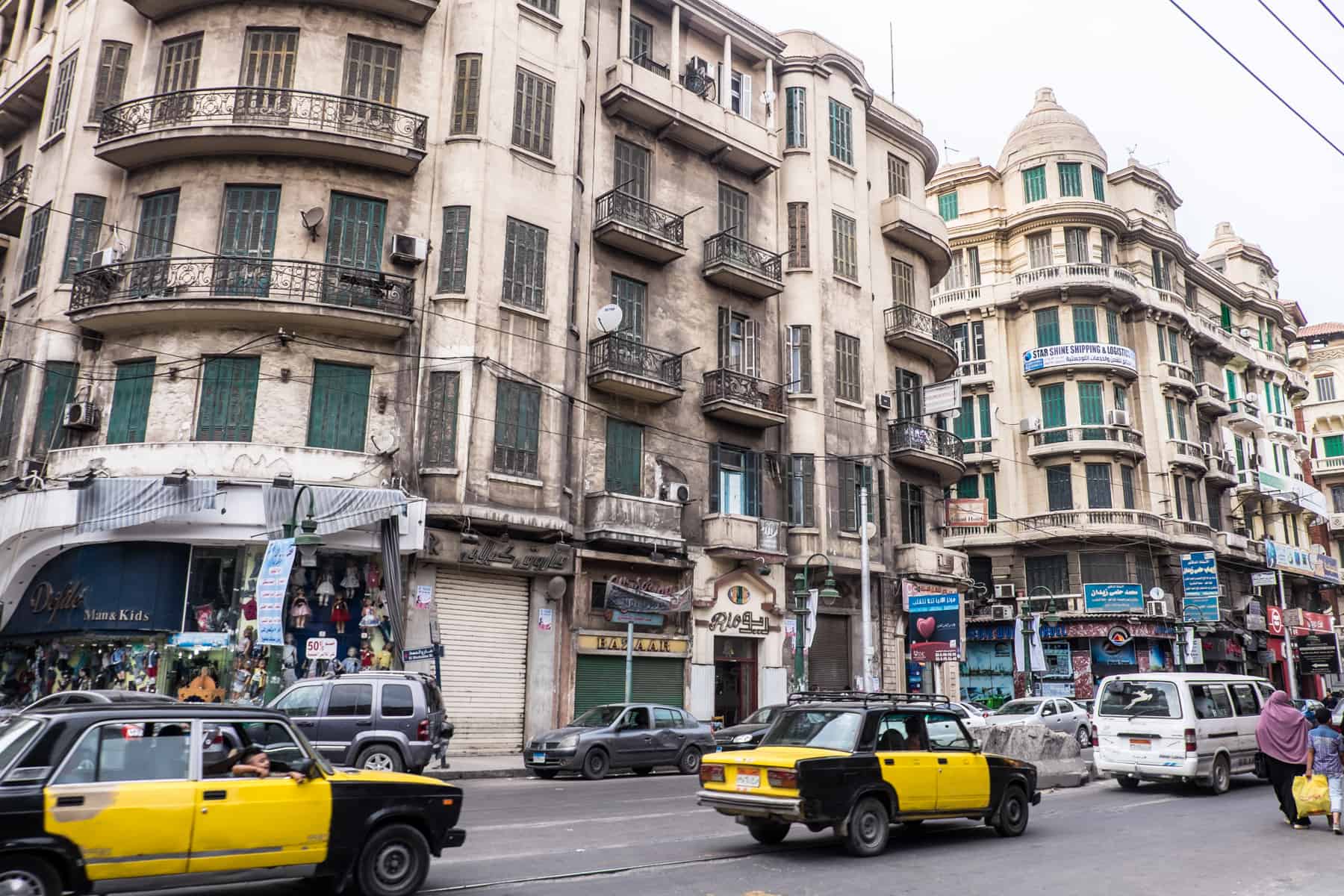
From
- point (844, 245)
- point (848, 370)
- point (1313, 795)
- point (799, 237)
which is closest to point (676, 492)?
point (848, 370)

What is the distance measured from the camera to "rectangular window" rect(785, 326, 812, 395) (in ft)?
101

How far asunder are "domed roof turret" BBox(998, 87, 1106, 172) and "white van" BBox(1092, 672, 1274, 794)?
37.1 m

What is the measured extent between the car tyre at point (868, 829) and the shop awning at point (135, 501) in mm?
15410

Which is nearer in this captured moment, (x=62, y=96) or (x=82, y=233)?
(x=82, y=233)

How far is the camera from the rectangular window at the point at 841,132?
109ft

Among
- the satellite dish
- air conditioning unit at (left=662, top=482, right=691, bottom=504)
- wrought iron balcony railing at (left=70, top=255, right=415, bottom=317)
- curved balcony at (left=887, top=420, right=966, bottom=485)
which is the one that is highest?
the satellite dish

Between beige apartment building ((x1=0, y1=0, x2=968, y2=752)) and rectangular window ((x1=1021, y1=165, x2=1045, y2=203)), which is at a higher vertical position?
rectangular window ((x1=1021, y1=165, x2=1045, y2=203))

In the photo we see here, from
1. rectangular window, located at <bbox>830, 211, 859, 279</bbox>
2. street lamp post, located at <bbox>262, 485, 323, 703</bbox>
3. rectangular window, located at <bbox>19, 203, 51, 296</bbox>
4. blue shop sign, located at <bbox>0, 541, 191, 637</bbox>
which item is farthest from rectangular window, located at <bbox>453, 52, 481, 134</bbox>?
rectangular window, located at <bbox>830, 211, 859, 279</bbox>

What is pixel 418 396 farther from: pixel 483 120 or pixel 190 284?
pixel 483 120

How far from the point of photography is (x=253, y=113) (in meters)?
22.8

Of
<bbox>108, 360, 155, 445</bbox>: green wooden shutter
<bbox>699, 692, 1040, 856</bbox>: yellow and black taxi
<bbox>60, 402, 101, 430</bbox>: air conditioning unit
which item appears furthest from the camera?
<bbox>108, 360, 155, 445</bbox>: green wooden shutter

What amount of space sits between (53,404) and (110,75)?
824 centimetres

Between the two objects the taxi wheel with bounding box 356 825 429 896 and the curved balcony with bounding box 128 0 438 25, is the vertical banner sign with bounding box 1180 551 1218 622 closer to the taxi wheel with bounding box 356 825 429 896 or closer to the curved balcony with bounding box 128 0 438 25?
the curved balcony with bounding box 128 0 438 25

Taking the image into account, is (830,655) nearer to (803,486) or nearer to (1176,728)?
(803,486)
